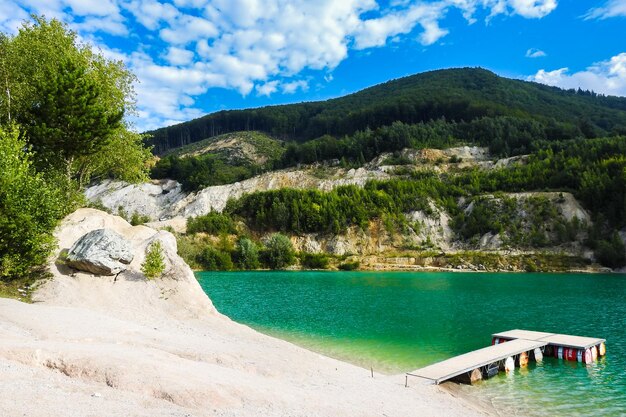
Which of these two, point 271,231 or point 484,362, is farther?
point 271,231

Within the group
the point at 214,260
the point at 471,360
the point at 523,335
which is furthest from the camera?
the point at 214,260

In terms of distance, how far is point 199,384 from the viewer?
1138 centimetres

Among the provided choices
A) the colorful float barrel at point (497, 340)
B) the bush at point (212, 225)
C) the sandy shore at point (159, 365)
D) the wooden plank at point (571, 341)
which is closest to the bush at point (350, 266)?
the bush at point (212, 225)

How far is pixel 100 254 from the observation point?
24547mm

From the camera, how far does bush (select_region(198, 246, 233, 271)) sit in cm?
9294

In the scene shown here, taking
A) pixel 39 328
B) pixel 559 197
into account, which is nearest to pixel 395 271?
pixel 559 197

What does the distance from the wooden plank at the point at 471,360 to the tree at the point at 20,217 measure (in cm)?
1987

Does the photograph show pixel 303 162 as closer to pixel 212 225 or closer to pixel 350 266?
pixel 212 225

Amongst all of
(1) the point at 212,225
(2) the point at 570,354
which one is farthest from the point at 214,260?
(2) the point at 570,354

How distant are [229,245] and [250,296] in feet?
179

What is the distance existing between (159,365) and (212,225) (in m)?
94.5

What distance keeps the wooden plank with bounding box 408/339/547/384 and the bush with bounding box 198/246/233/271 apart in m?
74.8

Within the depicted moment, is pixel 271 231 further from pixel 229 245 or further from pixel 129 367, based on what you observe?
pixel 129 367

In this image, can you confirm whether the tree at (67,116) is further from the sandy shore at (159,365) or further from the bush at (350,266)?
the bush at (350,266)
